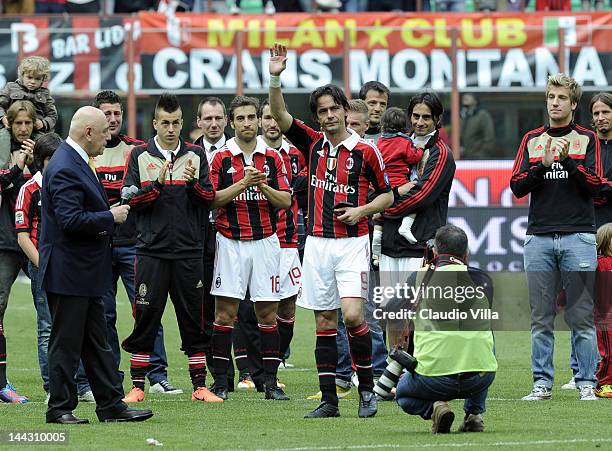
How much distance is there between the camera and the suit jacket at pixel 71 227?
937 centimetres

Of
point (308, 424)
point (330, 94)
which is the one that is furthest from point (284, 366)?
point (330, 94)

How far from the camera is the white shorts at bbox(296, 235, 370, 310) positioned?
10.1 m

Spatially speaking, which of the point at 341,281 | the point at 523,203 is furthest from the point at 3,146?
the point at 523,203

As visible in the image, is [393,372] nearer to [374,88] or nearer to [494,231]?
[374,88]

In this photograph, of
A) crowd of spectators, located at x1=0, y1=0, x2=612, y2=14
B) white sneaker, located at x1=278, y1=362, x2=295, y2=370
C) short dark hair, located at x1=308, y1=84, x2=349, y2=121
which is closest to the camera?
short dark hair, located at x1=308, y1=84, x2=349, y2=121

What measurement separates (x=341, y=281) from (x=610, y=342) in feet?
8.69

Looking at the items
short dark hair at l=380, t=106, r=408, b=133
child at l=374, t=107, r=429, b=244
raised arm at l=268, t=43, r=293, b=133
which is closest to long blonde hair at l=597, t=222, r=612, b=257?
child at l=374, t=107, r=429, b=244

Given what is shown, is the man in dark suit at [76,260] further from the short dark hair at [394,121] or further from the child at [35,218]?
the short dark hair at [394,121]

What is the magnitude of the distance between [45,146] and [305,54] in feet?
37.9

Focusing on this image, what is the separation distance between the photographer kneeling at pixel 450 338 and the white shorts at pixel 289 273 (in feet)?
9.82

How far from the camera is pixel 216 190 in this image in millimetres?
11336

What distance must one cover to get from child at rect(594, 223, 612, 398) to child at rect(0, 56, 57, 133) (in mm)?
4820

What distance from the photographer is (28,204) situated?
11125mm

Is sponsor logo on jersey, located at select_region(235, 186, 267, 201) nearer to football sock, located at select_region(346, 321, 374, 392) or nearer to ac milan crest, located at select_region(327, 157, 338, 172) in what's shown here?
ac milan crest, located at select_region(327, 157, 338, 172)
